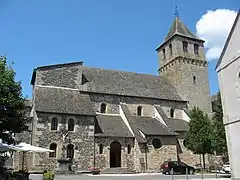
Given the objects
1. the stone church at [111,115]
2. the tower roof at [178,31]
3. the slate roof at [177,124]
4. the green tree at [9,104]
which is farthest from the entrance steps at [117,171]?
the tower roof at [178,31]

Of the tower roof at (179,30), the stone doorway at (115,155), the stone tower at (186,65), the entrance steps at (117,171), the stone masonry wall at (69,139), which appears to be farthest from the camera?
the tower roof at (179,30)

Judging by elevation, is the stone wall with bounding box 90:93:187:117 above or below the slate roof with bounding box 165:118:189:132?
above

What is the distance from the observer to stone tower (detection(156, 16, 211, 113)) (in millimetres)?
40125

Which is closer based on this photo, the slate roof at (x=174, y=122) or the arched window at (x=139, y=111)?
the slate roof at (x=174, y=122)

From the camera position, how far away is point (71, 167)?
27.1 m

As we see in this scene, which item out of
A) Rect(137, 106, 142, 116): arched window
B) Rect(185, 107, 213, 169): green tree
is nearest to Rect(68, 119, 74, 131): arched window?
Rect(137, 106, 142, 116): arched window

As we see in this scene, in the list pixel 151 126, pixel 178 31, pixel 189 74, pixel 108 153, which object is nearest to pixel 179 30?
pixel 178 31

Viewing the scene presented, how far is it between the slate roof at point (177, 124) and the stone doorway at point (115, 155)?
6619mm

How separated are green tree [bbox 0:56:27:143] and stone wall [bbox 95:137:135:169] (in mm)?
13161

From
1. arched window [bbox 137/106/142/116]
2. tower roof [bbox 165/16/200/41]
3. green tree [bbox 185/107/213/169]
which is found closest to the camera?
green tree [bbox 185/107/213/169]

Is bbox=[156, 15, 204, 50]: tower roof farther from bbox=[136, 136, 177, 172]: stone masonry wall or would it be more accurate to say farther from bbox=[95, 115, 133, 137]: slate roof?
bbox=[136, 136, 177, 172]: stone masonry wall

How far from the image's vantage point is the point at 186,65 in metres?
41.3

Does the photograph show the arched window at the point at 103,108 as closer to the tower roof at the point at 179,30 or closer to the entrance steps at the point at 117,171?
the entrance steps at the point at 117,171

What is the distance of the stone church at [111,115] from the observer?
27781 millimetres
